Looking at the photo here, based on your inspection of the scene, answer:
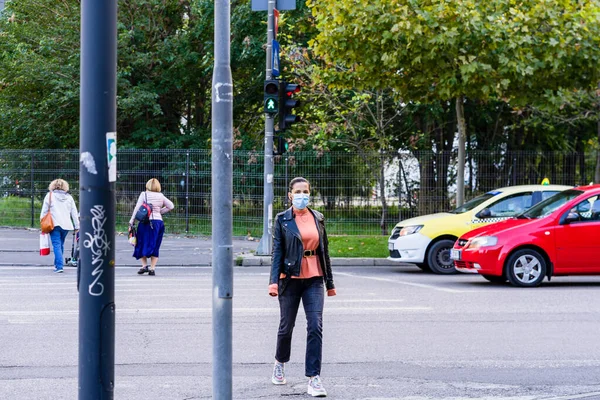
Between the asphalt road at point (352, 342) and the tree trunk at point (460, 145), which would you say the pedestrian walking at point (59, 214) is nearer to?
the asphalt road at point (352, 342)

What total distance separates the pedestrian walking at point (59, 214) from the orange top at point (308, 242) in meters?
10.2

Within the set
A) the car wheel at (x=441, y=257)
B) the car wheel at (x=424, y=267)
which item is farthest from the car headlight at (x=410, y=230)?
the car wheel at (x=424, y=267)

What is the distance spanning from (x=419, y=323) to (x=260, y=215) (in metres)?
14.8

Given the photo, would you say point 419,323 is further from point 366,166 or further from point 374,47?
point 366,166

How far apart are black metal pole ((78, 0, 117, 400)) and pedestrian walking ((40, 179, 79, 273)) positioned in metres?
13.2

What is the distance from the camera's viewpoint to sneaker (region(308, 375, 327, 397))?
7367mm

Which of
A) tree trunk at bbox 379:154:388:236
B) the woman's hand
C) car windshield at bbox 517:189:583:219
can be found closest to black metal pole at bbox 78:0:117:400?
the woman's hand

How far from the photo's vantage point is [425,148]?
30000 millimetres

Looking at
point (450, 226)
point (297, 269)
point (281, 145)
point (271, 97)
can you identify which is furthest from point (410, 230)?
point (297, 269)

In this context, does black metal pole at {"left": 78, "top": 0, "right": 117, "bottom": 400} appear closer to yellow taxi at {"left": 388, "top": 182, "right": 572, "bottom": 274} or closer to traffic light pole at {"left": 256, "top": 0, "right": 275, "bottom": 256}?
yellow taxi at {"left": 388, "top": 182, "right": 572, "bottom": 274}

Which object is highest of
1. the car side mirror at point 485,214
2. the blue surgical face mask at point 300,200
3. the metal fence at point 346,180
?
the metal fence at point 346,180

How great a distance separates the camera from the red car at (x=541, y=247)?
1462 centimetres

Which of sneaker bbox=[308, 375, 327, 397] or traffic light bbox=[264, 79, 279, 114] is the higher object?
traffic light bbox=[264, 79, 279, 114]

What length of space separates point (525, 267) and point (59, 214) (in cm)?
837
